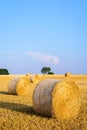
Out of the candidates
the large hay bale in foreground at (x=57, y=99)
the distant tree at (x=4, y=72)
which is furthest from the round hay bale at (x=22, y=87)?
the distant tree at (x=4, y=72)

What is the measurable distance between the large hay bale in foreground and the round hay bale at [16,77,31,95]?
8635mm

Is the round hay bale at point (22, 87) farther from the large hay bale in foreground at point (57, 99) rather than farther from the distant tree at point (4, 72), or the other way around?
the distant tree at point (4, 72)

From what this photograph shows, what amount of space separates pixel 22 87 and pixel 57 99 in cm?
956

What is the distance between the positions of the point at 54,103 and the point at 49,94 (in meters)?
0.35

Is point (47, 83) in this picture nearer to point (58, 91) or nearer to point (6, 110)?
point (58, 91)

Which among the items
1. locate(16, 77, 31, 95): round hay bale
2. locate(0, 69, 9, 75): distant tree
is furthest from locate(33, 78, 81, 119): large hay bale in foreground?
locate(0, 69, 9, 75): distant tree

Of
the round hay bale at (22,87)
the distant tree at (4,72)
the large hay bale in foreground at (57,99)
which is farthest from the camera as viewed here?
the distant tree at (4,72)

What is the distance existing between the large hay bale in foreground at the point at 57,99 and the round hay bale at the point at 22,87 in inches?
340

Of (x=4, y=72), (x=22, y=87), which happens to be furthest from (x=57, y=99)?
(x=4, y=72)

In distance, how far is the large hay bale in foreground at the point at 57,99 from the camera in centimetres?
1077

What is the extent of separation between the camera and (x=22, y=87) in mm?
20234

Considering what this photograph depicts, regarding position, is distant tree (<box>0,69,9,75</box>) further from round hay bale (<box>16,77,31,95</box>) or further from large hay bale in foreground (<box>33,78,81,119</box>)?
large hay bale in foreground (<box>33,78,81,119</box>)

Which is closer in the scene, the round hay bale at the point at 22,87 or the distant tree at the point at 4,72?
the round hay bale at the point at 22,87

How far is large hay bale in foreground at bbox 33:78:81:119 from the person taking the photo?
1077 cm
